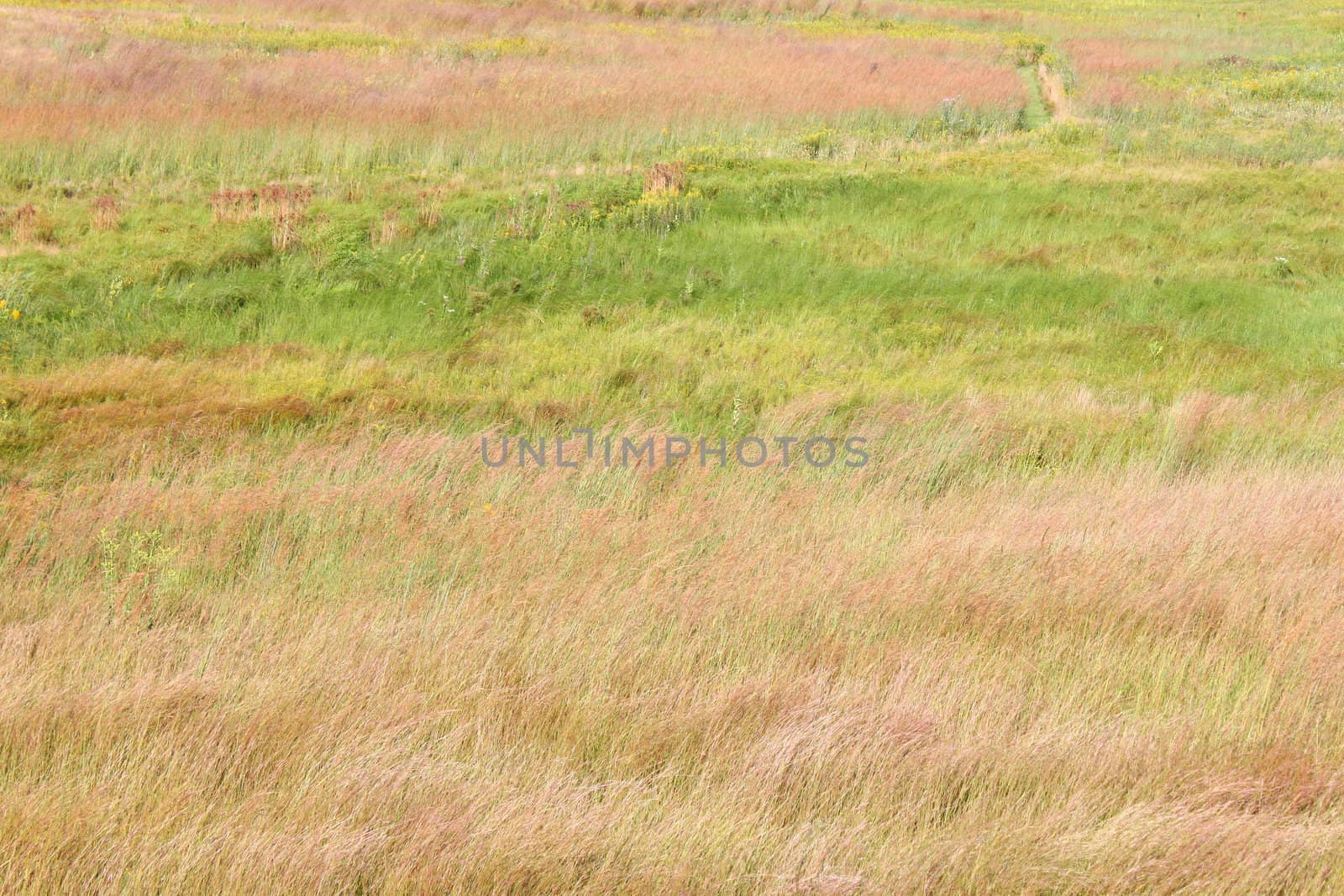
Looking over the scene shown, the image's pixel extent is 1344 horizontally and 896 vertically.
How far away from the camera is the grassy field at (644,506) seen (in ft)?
11.0

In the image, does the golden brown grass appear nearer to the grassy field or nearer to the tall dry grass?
the grassy field

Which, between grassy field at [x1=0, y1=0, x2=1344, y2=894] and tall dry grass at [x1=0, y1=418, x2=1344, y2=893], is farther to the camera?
grassy field at [x1=0, y1=0, x2=1344, y2=894]

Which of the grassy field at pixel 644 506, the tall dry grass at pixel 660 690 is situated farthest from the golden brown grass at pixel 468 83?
the tall dry grass at pixel 660 690

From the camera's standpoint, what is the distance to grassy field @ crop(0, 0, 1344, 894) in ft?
11.0

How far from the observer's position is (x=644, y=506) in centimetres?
617

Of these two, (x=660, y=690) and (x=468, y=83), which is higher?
(x=468, y=83)

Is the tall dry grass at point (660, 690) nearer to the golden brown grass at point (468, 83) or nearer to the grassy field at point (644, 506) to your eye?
the grassy field at point (644, 506)

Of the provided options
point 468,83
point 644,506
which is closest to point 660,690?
point 644,506

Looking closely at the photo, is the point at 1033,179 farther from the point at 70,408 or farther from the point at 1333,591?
the point at 70,408

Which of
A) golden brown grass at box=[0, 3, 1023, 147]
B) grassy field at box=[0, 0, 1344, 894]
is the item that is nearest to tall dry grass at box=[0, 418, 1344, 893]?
grassy field at box=[0, 0, 1344, 894]

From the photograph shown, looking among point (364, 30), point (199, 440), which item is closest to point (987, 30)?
point (364, 30)

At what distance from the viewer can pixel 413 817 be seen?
10.8 ft

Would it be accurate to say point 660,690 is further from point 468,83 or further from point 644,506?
point 468,83

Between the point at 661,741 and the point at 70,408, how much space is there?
5353mm
